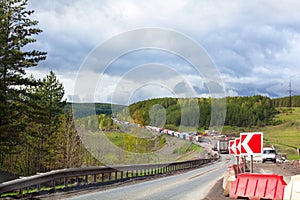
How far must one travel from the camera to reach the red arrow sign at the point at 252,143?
12.6 m

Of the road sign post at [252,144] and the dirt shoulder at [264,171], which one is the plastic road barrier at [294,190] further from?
the dirt shoulder at [264,171]

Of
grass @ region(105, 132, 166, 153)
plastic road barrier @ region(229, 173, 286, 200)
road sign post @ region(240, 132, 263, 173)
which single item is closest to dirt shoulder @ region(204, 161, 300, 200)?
plastic road barrier @ region(229, 173, 286, 200)

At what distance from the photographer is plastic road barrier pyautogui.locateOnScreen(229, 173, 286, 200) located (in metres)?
11.5

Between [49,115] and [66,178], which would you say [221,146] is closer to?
[49,115]

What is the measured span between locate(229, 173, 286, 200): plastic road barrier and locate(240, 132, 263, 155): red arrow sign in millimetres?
720

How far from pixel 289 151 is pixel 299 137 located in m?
56.7

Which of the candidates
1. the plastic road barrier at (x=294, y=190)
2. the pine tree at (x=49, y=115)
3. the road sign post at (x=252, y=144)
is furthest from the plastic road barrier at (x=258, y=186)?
the pine tree at (x=49, y=115)

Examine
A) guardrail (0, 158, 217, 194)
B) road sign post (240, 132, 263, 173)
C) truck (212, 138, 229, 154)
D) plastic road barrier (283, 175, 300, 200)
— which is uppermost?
road sign post (240, 132, 263, 173)

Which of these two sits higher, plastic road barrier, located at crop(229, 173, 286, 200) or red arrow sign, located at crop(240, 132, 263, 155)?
red arrow sign, located at crop(240, 132, 263, 155)

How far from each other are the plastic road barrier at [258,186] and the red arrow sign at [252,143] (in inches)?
28.3

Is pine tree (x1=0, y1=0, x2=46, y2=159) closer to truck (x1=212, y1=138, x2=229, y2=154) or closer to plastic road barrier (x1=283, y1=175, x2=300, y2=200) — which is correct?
plastic road barrier (x1=283, y1=175, x2=300, y2=200)

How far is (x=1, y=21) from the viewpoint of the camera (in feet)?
120

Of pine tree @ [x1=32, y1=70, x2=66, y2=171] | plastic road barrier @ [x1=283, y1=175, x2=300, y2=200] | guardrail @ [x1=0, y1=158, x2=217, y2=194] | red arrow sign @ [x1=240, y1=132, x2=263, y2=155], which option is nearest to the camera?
plastic road barrier @ [x1=283, y1=175, x2=300, y2=200]

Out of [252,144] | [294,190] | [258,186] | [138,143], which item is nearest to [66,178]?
[252,144]
